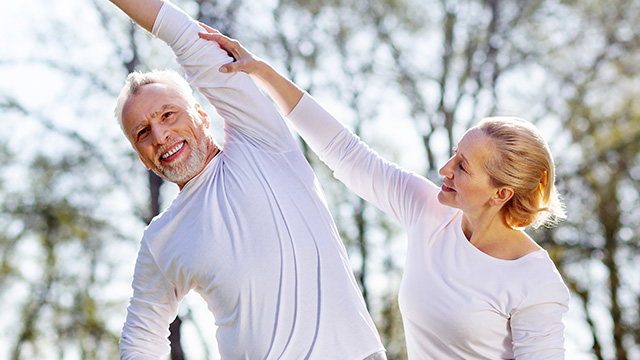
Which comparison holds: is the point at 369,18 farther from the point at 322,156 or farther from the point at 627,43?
the point at 322,156

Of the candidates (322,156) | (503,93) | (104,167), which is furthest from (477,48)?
(322,156)

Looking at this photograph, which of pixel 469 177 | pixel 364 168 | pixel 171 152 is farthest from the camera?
pixel 364 168

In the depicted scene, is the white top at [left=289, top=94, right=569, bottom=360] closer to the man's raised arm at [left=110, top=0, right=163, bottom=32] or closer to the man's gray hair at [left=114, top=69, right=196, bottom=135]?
the man's gray hair at [left=114, top=69, right=196, bottom=135]

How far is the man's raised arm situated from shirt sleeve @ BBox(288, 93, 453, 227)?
1.85ft

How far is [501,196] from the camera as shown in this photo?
100.0 inches

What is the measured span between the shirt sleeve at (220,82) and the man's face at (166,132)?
0.32 feet

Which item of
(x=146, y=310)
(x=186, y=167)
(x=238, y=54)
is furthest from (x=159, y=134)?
(x=146, y=310)

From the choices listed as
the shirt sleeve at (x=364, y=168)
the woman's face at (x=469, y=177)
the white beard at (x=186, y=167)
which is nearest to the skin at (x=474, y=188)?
the woman's face at (x=469, y=177)

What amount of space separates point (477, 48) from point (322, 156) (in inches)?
384

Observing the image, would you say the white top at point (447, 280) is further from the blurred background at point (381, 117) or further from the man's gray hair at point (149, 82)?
the blurred background at point (381, 117)

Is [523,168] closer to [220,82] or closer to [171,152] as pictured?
[220,82]

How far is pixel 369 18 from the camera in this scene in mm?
12156

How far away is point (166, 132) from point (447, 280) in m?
1.01

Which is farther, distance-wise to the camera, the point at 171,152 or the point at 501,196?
the point at 501,196
